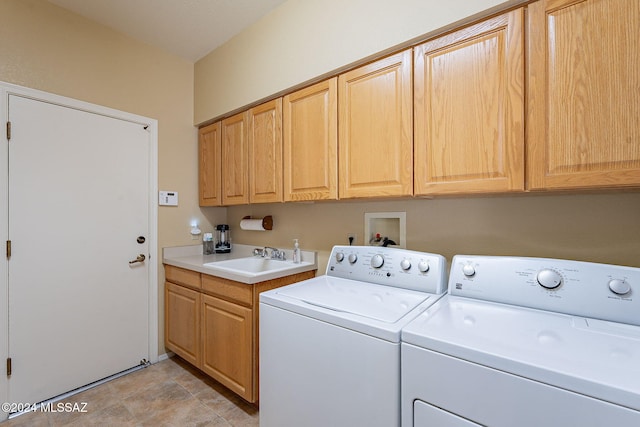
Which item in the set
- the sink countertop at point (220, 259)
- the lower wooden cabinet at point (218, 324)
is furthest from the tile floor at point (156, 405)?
the sink countertop at point (220, 259)

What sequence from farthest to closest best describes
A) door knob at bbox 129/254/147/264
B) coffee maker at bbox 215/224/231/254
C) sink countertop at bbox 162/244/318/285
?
1. coffee maker at bbox 215/224/231/254
2. door knob at bbox 129/254/147/264
3. sink countertop at bbox 162/244/318/285

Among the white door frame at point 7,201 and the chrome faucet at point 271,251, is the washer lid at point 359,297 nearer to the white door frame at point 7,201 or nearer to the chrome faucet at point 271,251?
the chrome faucet at point 271,251

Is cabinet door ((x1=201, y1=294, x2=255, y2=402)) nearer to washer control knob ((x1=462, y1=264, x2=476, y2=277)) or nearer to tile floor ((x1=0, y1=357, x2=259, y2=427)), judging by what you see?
tile floor ((x1=0, y1=357, x2=259, y2=427))

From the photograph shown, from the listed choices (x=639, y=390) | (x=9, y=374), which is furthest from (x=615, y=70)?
(x=9, y=374)

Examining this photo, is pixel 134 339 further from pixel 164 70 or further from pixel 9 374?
pixel 164 70

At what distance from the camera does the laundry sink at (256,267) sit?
1.69m

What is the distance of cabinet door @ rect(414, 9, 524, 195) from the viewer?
1.09 metres

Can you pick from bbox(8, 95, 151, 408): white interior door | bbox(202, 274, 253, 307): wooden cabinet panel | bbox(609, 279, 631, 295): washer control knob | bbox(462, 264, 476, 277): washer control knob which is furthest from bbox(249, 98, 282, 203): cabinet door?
bbox(609, 279, 631, 295): washer control knob

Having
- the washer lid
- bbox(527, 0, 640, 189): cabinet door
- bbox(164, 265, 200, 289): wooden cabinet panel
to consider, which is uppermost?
bbox(527, 0, 640, 189): cabinet door

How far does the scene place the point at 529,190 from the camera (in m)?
1.09

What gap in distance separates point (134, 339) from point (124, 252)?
70cm

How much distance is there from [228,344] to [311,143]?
4.49 feet

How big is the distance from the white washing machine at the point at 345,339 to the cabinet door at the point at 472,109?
403mm

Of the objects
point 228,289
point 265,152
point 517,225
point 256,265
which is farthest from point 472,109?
point 256,265
